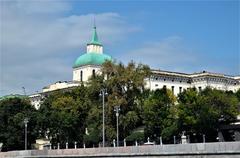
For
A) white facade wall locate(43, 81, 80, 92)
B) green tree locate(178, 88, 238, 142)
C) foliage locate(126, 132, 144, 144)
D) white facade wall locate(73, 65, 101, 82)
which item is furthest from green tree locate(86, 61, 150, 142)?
white facade wall locate(43, 81, 80, 92)

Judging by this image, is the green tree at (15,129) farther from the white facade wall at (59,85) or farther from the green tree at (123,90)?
the white facade wall at (59,85)

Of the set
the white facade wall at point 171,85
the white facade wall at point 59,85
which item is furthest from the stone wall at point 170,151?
the white facade wall at point 59,85

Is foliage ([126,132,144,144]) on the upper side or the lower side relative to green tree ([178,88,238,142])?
lower

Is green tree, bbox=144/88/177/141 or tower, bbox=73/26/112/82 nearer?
green tree, bbox=144/88/177/141

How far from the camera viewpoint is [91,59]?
124 m

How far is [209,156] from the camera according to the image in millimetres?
33188

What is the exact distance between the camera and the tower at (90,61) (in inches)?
4822

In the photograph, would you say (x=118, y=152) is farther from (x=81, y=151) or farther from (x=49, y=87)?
(x=49, y=87)

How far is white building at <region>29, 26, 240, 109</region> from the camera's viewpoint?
378 feet

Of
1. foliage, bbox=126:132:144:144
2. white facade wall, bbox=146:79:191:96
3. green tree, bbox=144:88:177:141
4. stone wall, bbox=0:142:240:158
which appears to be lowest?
stone wall, bbox=0:142:240:158

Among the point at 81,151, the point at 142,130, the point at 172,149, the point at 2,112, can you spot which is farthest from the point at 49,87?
the point at 172,149

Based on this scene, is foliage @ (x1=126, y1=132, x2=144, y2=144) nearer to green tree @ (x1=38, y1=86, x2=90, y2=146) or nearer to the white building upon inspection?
green tree @ (x1=38, y1=86, x2=90, y2=146)

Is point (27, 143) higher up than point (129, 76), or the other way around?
point (129, 76)

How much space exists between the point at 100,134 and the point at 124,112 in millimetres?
4498
